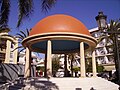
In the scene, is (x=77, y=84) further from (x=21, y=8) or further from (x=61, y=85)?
(x=21, y=8)

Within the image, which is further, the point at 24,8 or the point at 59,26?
the point at 59,26

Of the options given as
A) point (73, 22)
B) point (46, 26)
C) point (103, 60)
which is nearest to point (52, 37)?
point (46, 26)

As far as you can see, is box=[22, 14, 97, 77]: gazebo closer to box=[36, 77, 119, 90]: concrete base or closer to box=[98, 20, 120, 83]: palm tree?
box=[36, 77, 119, 90]: concrete base

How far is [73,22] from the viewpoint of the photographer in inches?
664

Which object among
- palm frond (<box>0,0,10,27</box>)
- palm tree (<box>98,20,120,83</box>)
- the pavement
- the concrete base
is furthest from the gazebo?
palm frond (<box>0,0,10,27</box>)

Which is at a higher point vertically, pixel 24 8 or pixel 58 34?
pixel 24 8

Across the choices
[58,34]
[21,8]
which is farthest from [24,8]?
[58,34]

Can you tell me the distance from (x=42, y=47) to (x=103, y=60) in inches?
1705

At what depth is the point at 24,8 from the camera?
38.3ft

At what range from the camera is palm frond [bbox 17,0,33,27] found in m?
11.6

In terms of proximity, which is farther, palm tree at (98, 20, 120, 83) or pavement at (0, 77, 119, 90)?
pavement at (0, 77, 119, 90)

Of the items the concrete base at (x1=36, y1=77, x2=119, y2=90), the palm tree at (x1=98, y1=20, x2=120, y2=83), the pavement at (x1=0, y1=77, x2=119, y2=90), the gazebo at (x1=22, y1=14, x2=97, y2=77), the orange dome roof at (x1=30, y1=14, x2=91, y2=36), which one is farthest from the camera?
the orange dome roof at (x1=30, y1=14, x2=91, y2=36)

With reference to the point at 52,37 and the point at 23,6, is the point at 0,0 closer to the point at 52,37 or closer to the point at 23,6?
the point at 23,6

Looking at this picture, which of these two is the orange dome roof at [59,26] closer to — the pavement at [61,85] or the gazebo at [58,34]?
the gazebo at [58,34]
